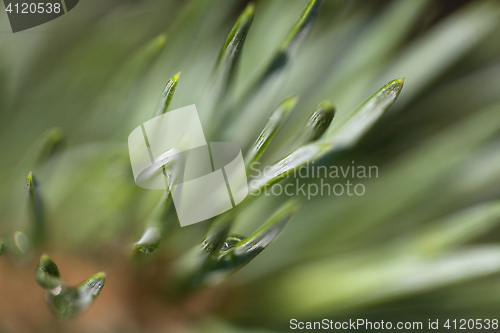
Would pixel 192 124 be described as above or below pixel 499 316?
above

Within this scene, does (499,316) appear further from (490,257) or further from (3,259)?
(3,259)

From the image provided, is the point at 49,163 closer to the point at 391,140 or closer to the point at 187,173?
the point at 187,173

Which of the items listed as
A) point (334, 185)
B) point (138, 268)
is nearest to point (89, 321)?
point (138, 268)

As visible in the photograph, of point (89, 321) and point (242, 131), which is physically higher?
point (242, 131)

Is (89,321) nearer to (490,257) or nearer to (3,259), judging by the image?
(3,259)

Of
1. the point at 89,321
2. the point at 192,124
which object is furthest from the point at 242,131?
the point at 89,321
